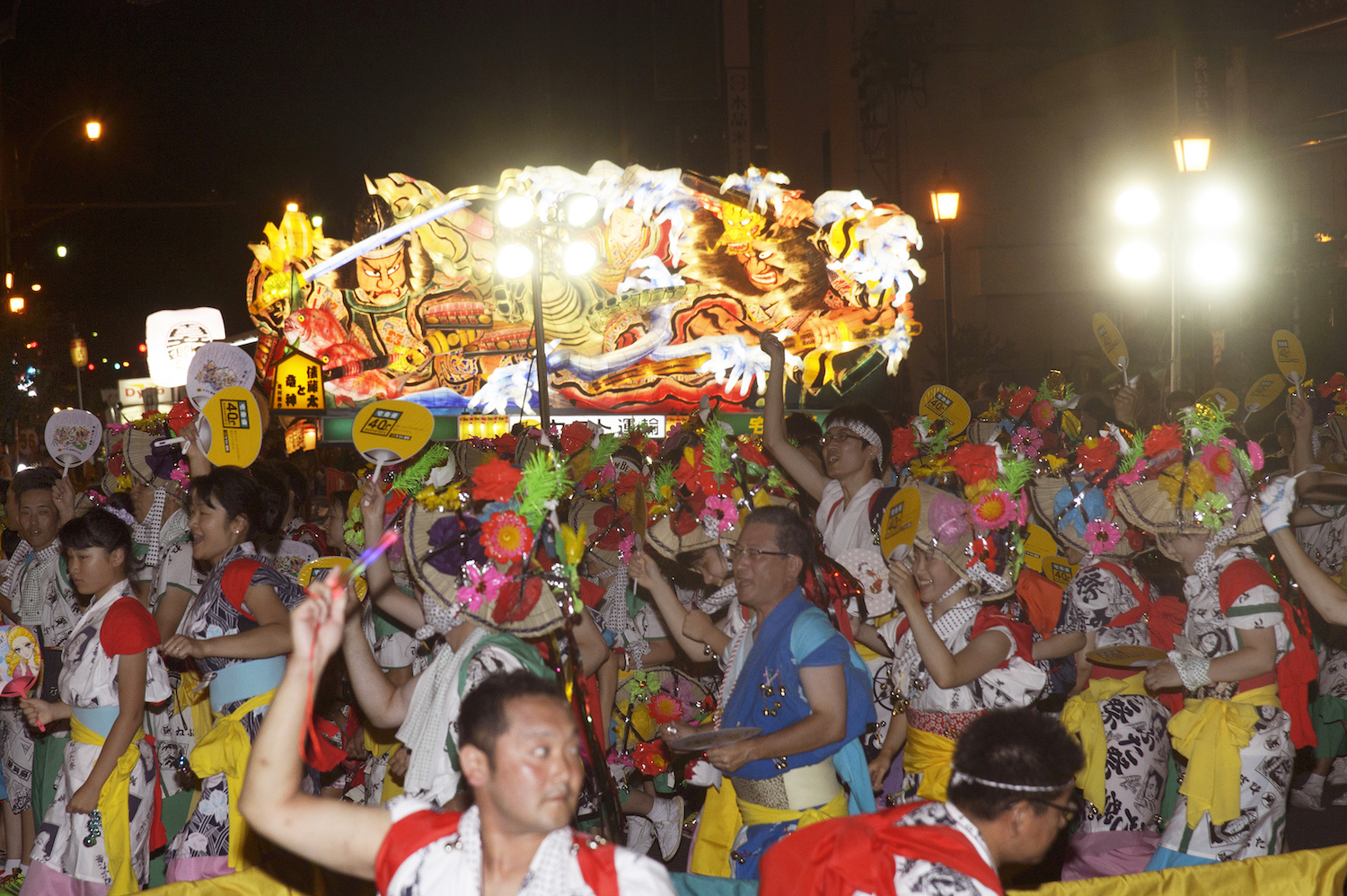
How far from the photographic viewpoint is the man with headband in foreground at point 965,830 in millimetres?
2398

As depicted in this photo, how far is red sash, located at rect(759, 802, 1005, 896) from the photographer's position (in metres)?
2.40

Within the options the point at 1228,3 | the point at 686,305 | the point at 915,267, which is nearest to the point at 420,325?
the point at 686,305

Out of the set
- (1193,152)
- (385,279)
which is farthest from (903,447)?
(385,279)

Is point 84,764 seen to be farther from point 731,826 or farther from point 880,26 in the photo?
point 880,26

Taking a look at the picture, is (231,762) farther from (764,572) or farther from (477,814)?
(477,814)

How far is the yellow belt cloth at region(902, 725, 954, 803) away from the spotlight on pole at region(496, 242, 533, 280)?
39.5 ft

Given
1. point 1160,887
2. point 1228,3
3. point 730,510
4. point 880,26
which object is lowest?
point 1160,887

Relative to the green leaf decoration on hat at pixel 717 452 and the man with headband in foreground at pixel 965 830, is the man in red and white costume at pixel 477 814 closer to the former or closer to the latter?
the man with headband in foreground at pixel 965 830

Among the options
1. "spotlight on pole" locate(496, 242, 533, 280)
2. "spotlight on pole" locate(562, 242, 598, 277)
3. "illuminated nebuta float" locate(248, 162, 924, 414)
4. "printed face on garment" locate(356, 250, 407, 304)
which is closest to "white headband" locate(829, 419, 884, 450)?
"spotlight on pole" locate(496, 242, 533, 280)

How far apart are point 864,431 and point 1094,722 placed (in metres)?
1.81

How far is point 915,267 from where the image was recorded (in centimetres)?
2103

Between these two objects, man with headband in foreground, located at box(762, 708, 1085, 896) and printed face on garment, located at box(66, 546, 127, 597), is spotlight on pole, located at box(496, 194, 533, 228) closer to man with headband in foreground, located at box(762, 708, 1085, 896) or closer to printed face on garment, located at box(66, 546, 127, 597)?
printed face on garment, located at box(66, 546, 127, 597)

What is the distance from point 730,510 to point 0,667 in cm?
293

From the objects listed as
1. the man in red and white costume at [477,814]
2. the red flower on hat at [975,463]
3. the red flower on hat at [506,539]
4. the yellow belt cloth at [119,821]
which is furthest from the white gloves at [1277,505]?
the yellow belt cloth at [119,821]
